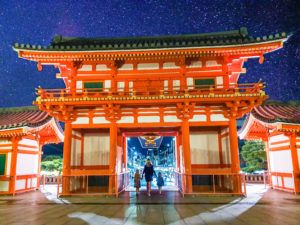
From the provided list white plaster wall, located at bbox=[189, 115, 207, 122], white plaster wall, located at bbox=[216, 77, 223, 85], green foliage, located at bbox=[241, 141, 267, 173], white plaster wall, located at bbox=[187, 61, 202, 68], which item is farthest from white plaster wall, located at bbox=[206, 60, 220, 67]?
green foliage, located at bbox=[241, 141, 267, 173]

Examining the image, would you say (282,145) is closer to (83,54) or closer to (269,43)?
(269,43)

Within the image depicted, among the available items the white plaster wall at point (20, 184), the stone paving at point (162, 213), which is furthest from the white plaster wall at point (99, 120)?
the white plaster wall at point (20, 184)

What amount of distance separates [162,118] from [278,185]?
8.85 meters

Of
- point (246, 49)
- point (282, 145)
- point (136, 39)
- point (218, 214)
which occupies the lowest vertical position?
point (218, 214)

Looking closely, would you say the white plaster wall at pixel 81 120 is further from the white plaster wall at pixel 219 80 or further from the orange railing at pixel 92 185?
the white plaster wall at pixel 219 80

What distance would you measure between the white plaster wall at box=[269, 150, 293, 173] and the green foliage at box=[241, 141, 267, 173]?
25.6 feet

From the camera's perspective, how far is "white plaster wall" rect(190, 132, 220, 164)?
15.6 meters

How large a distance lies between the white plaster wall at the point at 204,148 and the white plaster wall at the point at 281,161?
4.04m

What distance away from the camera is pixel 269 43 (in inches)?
520

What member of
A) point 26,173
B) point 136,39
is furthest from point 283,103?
point 26,173

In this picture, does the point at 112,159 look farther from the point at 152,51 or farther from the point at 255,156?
the point at 255,156

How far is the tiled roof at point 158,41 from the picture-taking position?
1352cm

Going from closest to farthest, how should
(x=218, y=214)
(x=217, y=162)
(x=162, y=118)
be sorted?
1. (x=218, y=214)
2. (x=162, y=118)
3. (x=217, y=162)

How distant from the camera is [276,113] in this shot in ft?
54.1
